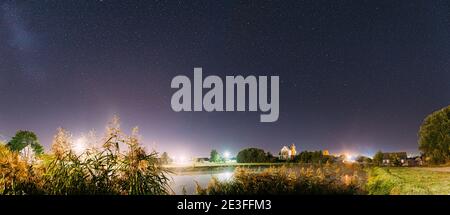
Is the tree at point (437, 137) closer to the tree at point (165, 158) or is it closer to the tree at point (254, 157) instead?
the tree at point (254, 157)

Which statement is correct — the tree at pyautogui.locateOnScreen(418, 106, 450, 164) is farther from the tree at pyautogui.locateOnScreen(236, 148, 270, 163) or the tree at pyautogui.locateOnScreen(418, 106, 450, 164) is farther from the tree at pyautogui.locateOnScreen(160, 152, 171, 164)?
the tree at pyautogui.locateOnScreen(160, 152, 171, 164)

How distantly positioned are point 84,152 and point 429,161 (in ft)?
113

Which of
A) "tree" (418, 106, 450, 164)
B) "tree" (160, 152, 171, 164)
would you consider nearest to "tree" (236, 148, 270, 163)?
"tree" (160, 152, 171, 164)

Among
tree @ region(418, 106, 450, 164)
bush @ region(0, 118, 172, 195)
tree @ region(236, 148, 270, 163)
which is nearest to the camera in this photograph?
bush @ region(0, 118, 172, 195)

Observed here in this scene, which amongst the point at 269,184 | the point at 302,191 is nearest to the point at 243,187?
the point at 269,184

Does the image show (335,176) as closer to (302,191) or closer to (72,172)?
(302,191)

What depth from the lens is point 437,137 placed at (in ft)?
115

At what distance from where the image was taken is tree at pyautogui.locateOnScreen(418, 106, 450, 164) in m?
34.6

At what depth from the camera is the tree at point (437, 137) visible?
34.6m

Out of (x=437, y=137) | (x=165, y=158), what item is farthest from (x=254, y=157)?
(x=437, y=137)

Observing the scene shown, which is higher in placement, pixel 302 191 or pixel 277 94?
pixel 277 94
